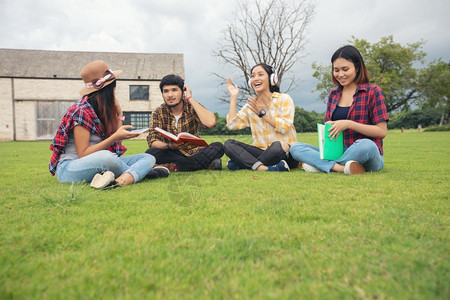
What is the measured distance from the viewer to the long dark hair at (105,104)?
3486mm

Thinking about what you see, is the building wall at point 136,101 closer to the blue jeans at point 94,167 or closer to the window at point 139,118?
the window at point 139,118

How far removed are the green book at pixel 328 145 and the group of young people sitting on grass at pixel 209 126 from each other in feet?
0.24

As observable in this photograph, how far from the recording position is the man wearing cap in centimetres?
466

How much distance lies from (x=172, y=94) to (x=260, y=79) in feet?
4.32

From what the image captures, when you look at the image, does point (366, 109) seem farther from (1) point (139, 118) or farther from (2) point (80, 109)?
(1) point (139, 118)

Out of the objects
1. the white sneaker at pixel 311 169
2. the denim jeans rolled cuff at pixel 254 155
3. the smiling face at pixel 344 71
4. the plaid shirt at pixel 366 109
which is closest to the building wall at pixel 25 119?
the denim jeans rolled cuff at pixel 254 155

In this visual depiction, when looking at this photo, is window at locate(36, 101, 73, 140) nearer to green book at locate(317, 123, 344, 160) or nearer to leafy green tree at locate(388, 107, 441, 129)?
green book at locate(317, 123, 344, 160)

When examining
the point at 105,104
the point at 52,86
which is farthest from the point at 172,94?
the point at 52,86

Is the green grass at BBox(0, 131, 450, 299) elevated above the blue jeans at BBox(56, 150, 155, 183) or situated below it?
below

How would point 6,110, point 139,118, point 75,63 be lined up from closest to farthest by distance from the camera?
point 6,110, point 75,63, point 139,118

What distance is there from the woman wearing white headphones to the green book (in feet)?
2.11

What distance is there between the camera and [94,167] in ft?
10.9

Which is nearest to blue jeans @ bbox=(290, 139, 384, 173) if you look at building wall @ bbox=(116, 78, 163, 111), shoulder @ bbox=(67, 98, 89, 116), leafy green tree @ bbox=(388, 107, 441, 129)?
shoulder @ bbox=(67, 98, 89, 116)

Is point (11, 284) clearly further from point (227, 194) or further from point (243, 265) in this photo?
point (227, 194)
